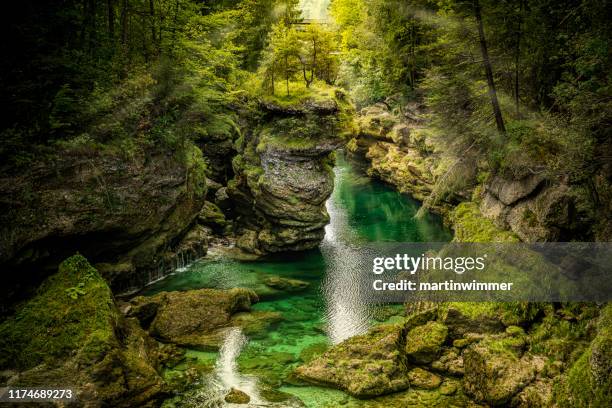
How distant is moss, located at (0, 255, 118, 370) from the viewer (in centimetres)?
1232

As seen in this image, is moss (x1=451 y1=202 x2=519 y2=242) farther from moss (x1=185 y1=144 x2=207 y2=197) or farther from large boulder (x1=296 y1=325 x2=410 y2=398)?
moss (x1=185 y1=144 x2=207 y2=197)

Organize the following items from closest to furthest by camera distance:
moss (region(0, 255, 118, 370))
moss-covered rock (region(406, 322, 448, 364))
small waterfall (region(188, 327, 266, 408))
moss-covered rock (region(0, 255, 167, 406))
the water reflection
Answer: moss-covered rock (region(0, 255, 167, 406))
moss (region(0, 255, 118, 370))
small waterfall (region(188, 327, 266, 408))
moss-covered rock (region(406, 322, 448, 364))
the water reflection

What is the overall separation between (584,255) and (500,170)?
21.3 feet

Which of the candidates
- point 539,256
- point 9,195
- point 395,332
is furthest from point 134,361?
point 539,256

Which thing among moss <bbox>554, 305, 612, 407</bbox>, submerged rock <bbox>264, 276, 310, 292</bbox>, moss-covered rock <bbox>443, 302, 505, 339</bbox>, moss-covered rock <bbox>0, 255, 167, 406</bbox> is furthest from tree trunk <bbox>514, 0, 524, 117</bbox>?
moss-covered rock <bbox>0, 255, 167, 406</bbox>

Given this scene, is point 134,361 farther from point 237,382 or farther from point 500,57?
point 500,57

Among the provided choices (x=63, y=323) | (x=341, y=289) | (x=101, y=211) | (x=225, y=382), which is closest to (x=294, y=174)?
(x=341, y=289)

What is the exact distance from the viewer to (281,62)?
89.5 ft

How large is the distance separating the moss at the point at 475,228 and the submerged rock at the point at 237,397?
1140cm

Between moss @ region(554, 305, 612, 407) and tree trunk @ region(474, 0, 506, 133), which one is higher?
tree trunk @ region(474, 0, 506, 133)

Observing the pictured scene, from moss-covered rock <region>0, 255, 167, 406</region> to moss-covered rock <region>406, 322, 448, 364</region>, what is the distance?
8406mm

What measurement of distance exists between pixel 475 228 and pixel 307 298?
8.61 m

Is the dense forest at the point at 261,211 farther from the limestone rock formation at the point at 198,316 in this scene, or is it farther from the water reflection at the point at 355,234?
the water reflection at the point at 355,234

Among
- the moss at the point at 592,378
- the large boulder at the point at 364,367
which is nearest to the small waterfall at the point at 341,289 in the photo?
the large boulder at the point at 364,367
